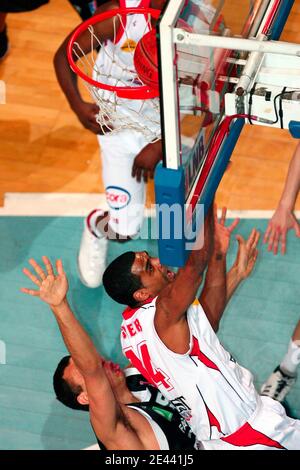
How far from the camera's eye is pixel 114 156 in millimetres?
4574

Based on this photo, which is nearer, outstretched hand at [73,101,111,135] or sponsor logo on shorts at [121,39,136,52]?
sponsor logo on shorts at [121,39,136,52]

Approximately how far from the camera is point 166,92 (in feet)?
9.51

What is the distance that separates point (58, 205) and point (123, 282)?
5.11 feet

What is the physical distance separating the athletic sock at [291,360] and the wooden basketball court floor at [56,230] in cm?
16

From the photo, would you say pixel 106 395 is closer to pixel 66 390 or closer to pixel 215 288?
pixel 66 390

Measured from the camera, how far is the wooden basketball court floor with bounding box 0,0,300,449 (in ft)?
14.4

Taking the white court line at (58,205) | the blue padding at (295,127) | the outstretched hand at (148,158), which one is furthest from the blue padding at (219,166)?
the white court line at (58,205)

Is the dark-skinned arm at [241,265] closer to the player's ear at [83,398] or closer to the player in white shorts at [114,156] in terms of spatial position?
the player in white shorts at [114,156]

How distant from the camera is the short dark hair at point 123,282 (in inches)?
148

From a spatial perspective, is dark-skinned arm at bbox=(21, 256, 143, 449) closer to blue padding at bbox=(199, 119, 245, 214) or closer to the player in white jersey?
the player in white jersey

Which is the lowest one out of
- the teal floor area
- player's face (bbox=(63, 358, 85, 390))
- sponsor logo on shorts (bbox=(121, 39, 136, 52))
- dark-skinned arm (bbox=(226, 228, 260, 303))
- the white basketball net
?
the teal floor area

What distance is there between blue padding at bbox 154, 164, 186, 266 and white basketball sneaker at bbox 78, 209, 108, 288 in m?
1.46

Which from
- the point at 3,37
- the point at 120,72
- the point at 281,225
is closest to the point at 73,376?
the point at 281,225

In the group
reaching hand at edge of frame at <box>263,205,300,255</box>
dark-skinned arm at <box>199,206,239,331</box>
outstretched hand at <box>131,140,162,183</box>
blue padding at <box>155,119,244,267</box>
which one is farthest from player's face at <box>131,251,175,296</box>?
reaching hand at edge of frame at <box>263,205,300,255</box>
